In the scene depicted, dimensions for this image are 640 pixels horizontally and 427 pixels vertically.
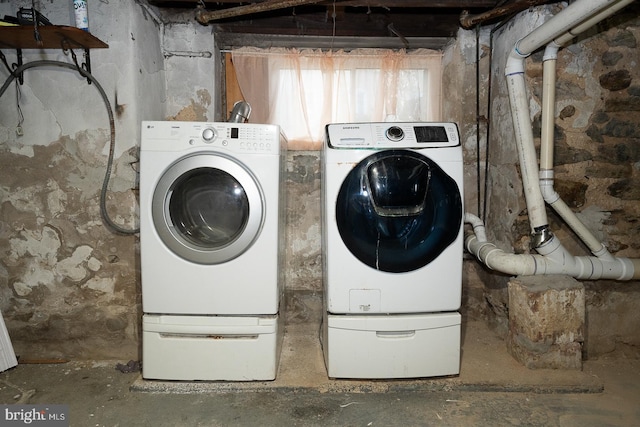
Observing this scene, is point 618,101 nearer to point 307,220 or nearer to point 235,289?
point 307,220

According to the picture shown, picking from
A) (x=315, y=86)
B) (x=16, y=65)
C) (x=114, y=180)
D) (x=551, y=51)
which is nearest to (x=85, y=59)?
(x=16, y=65)

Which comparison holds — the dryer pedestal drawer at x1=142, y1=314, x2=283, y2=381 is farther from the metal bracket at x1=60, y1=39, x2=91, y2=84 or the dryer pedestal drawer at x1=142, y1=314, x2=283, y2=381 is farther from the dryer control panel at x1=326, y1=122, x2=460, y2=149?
the metal bracket at x1=60, y1=39, x2=91, y2=84

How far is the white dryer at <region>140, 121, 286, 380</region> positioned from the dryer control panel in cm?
30

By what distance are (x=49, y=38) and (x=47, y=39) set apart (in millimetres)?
25

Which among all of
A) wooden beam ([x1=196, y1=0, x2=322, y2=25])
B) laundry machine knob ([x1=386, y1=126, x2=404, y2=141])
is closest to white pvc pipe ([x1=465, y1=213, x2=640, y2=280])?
laundry machine knob ([x1=386, y1=126, x2=404, y2=141])

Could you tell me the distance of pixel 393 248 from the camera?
177 cm

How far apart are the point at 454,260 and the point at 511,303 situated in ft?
1.78

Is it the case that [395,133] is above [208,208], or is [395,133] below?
above

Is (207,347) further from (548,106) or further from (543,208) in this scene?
(548,106)

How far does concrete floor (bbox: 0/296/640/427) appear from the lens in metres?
1.65

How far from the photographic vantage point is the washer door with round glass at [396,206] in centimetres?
175

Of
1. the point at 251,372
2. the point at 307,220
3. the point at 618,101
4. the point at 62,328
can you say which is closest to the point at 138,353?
the point at 62,328

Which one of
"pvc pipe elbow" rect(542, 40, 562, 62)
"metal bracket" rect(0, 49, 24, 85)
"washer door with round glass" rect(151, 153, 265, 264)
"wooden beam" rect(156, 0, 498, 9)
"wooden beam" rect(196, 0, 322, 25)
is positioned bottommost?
"washer door with round glass" rect(151, 153, 265, 264)

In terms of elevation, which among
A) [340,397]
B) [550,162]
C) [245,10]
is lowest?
[340,397]
